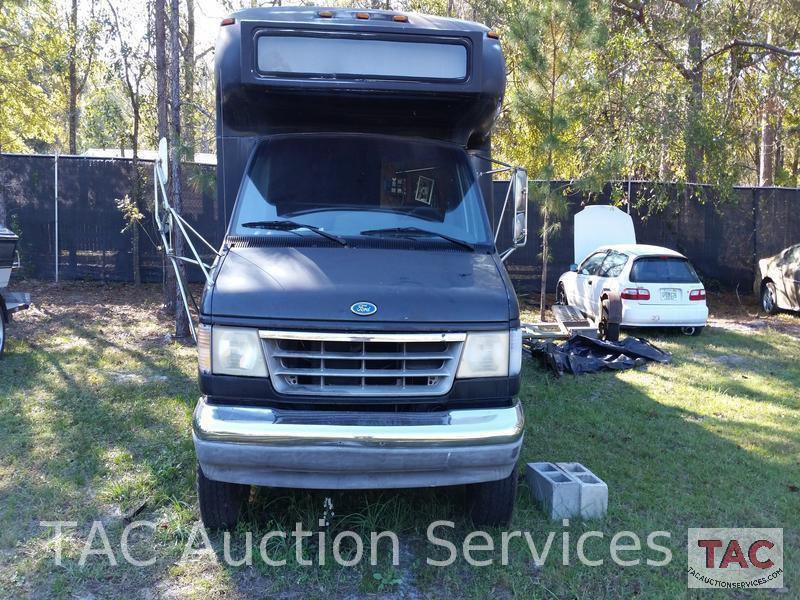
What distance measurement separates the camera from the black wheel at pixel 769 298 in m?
13.0

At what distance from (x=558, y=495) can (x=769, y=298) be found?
10.7m

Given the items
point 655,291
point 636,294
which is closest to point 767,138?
point 655,291

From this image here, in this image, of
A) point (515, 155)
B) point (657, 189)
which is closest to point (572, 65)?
point (515, 155)

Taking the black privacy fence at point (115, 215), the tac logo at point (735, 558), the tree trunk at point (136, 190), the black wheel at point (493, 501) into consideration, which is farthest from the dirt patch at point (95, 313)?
the tac logo at point (735, 558)

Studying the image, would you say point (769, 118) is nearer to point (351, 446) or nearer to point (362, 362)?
point (362, 362)

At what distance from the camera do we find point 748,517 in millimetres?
4547

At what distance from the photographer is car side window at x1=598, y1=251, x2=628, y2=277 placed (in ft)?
35.6

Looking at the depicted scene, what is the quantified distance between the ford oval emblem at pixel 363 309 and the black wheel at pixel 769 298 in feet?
38.6

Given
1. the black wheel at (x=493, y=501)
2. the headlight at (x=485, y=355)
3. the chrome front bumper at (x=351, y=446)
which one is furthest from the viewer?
the black wheel at (x=493, y=501)

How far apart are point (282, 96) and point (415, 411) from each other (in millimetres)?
2363

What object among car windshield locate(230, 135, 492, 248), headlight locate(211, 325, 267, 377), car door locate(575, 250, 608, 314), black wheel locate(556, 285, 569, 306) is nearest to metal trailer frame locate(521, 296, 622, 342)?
car door locate(575, 250, 608, 314)

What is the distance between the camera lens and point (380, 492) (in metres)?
4.64

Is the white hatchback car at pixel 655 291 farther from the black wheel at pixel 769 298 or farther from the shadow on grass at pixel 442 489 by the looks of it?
the black wheel at pixel 769 298

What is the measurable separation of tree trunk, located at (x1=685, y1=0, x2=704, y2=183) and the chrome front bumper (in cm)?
1072
